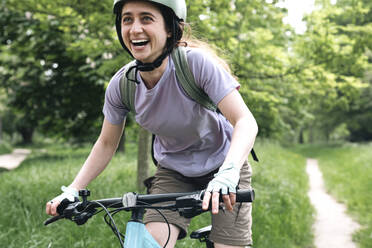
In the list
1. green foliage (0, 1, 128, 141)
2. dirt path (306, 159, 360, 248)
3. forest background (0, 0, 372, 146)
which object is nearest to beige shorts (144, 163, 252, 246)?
forest background (0, 0, 372, 146)

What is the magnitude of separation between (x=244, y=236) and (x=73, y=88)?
779cm

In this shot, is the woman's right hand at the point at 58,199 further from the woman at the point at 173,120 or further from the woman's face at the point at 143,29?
the woman's face at the point at 143,29

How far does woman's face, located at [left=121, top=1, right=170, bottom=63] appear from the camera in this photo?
6.25ft

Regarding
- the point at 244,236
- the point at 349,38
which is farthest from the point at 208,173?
the point at 349,38

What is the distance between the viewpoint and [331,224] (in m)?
6.12

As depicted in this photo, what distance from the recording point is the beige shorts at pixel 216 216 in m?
2.17

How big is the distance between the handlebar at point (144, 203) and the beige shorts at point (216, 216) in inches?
16.9

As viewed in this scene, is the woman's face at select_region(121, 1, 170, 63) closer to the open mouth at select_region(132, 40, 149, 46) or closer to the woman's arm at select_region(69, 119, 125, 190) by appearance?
the open mouth at select_region(132, 40, 149, 46)

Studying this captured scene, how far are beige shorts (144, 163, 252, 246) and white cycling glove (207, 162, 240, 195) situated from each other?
670mm

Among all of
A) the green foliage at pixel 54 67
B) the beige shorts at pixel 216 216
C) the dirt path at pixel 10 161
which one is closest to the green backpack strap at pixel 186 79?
the beige shorts at pixel 216 216

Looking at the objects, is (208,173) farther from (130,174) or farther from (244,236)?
(130,174)

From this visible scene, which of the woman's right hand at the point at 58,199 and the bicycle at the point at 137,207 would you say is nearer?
the bicycle at the point at 137,207

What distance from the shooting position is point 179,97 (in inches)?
80.1

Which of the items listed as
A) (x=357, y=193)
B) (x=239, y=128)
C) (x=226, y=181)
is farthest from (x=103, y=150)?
(x=357, y=193)
